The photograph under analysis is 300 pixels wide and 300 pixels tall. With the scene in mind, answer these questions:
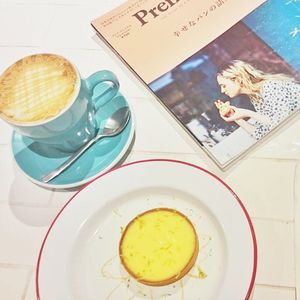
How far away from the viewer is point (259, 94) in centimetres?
57

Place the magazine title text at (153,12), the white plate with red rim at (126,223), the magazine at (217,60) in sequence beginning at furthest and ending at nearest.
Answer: the magazine title text at (153,12), the magazine at (217,60), the white plate with red rim at (126,223)

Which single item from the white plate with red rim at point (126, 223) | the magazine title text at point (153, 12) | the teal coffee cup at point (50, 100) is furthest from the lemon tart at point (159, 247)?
the magazine title text at point (153, 12)

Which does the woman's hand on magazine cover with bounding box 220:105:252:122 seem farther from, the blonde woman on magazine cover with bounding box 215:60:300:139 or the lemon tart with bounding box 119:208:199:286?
the lemon tart with bounding box 119:208:199:286

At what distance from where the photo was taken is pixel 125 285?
47cm

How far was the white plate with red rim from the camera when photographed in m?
0.46

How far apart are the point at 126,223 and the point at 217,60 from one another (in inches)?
10.0

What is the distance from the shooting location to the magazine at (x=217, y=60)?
1.83ft

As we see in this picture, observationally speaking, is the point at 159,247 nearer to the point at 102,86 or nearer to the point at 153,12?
the point at 102,86

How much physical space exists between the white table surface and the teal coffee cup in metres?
0.07

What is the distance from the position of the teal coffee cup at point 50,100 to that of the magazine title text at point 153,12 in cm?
15

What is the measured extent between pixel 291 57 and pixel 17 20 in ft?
1.51

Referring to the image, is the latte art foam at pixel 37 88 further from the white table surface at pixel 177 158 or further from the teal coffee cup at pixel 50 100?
the white table surface at pixel 177 158

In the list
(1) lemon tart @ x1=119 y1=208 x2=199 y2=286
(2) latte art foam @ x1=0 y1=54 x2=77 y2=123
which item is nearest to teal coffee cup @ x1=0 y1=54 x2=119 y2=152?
(2) latte art foam @ x1=0 y1=54 x2=77 y2=123

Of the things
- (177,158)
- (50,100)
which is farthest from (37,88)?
(177,158)
